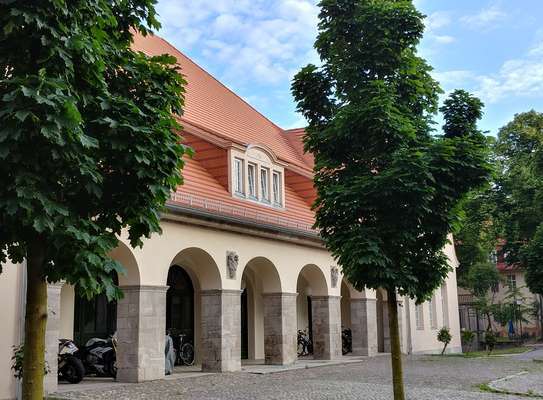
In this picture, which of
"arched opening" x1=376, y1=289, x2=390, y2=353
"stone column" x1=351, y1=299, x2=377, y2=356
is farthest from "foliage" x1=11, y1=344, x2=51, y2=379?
"arched opening" x1=376, y1=289, x2=390, y2=353

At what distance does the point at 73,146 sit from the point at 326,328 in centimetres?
1675

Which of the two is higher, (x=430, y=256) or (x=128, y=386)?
(x=430, y=256)

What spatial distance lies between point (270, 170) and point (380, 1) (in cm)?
1056

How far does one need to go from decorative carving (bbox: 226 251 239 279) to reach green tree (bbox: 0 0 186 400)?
1075 cm

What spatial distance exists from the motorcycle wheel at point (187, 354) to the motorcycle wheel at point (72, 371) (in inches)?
209

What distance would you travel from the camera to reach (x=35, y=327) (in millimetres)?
5469

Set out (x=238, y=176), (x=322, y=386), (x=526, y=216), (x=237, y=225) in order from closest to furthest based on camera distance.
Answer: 1. (x=322, y=386)
2. (x=237, y=225)
3. (x=238, y=176)
4. (x=526, y=216)

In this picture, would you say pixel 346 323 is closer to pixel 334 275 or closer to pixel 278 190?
pixel 334 275

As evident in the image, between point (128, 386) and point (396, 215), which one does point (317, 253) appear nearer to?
point (128, 386)

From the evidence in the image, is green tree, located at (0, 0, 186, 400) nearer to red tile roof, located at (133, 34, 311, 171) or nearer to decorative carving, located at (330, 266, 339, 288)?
red tile roof, located at (133, 34, 311, 171)

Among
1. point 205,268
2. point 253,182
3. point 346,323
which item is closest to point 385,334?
point 346,323

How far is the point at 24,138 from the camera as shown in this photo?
479 cm

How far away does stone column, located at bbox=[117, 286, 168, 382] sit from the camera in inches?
543

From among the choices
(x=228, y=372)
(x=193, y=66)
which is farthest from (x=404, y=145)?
(x=193, y=66)
